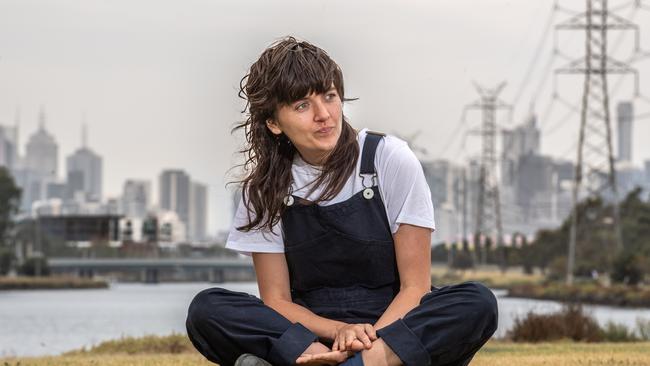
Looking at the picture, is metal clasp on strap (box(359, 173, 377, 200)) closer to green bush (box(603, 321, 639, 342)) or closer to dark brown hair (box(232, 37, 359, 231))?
dark brown hair (box(232, 37, 359, 231))

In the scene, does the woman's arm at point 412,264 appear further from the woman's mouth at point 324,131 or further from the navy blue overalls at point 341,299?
the woman's mouth at point 324,131

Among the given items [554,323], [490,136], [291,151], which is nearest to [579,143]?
[490,136]

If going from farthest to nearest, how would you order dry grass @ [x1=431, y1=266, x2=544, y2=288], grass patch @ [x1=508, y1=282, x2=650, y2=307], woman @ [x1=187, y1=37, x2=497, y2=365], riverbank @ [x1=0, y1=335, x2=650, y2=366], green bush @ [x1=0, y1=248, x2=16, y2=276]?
1. green bush @ [x1=0, y1=248, x2=16, y2=276]
2. dry grass @ [x1=431, y1=266, x2=544, y2=288]
3. grass patch @ [x1=508, y1=282, x2=650, y2=307]
4. riverbank @ [x1=0, y1=335, x2=650, y2=366]
5. woman @ [x1=187, y1=37, x2=497, y2=365]

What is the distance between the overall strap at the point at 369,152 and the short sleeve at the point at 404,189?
0.03 m

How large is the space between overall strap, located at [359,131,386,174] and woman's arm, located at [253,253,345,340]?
501 mm

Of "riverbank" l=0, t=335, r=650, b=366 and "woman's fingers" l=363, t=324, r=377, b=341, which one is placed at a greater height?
"woman's fingers" l=363, t=324, r=377, b=341

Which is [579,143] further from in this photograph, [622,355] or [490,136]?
Answer: [622,355]

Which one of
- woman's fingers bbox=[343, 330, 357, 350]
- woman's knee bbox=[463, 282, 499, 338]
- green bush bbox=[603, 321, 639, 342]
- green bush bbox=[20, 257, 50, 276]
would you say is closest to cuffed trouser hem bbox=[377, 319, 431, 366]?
woman's fingers bbox=[343, 330, 357, 350]

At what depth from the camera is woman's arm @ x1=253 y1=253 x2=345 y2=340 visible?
17.8 ft

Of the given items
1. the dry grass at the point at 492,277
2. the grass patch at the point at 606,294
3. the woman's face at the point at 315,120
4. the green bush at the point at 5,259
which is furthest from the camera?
the green bush at the point at 5,259

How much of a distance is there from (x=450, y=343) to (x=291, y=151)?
3.53ft

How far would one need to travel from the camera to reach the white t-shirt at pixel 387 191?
17.8 feet

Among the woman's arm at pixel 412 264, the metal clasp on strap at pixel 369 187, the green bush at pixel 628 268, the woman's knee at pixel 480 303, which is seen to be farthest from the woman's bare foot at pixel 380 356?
the green bush at pixel 628 268

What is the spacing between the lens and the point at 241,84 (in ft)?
18.9
